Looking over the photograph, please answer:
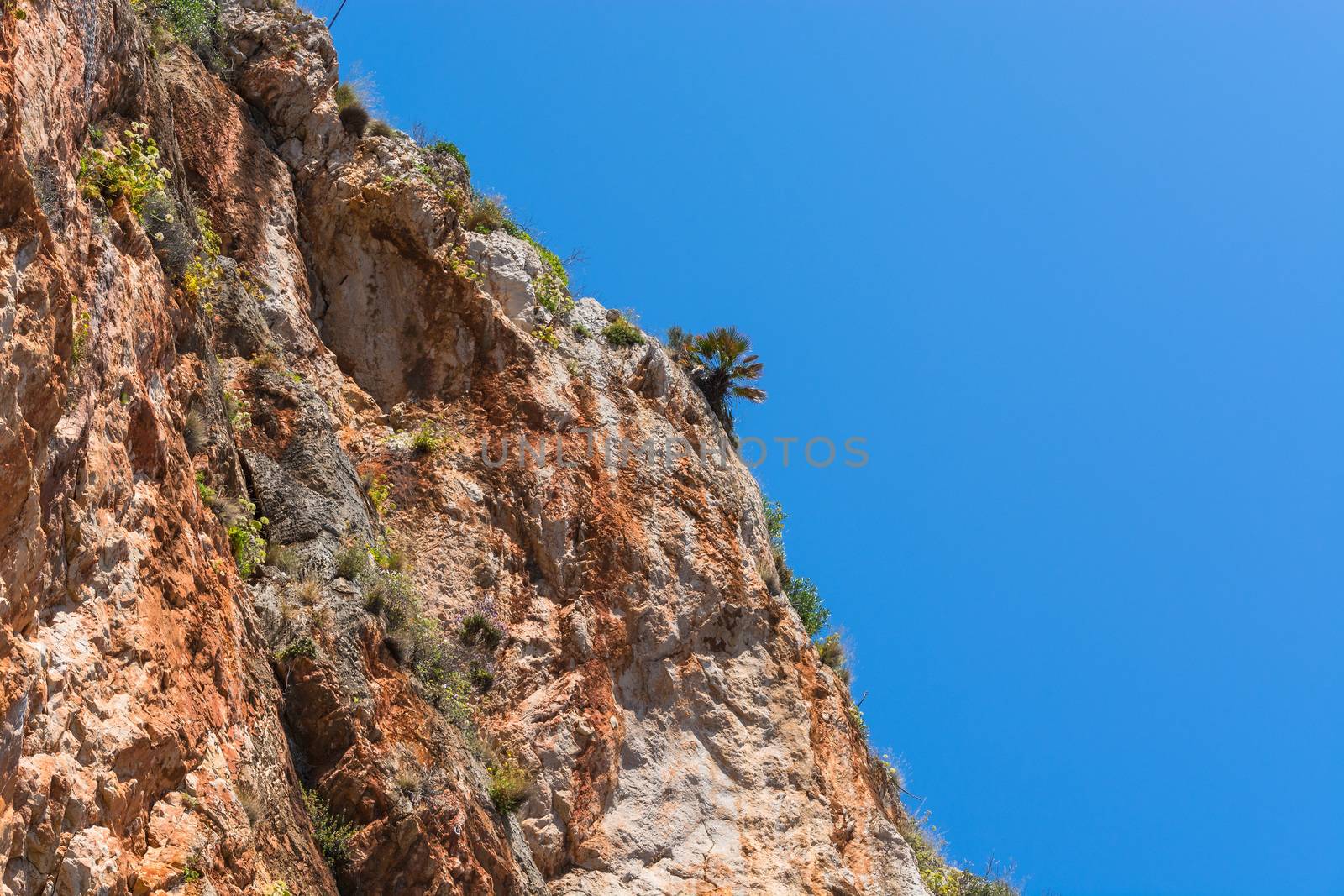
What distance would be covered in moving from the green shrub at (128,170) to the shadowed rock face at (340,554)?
0.47ft

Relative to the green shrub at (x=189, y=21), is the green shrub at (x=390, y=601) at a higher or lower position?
lower

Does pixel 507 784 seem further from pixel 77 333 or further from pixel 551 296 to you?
pixel 551 296

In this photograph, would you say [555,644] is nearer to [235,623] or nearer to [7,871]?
[235,623]

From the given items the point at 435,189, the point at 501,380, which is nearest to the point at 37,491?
the point at 501,380

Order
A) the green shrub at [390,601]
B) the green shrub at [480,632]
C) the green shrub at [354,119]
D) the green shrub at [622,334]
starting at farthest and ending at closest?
the green shrub at [622,334]
the green shrub at [354,119]
the green shrub at [480,632]
the green shrub at [390,601]

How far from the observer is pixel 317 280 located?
1323 centimetres

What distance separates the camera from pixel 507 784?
402 inches

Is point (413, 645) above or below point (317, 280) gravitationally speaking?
below

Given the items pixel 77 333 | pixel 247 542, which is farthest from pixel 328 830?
pixel 77 333

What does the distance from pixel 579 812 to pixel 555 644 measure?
161 centimetres

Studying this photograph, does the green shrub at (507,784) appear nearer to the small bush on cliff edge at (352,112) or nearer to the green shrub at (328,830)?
the green shrub at (328,830)

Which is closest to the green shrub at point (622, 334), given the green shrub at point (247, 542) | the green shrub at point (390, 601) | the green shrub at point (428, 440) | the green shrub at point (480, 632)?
the green shrub at point (428, 440)

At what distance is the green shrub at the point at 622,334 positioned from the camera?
14633 mm

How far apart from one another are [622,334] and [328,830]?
7974 mm
